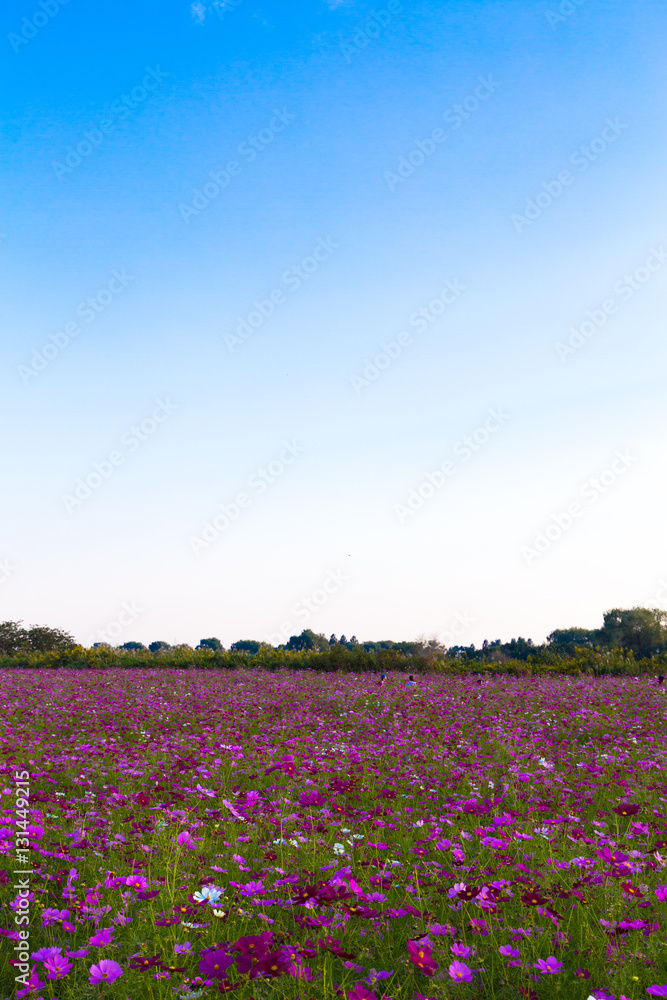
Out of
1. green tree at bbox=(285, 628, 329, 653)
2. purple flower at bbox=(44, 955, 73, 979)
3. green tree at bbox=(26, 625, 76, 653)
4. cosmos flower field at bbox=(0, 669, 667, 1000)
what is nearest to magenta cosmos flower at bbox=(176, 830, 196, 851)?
cosmos flower field at bbox=(0, 669, 667, 1000)

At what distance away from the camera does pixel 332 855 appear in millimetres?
4586

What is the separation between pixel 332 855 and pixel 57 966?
86.0 inches

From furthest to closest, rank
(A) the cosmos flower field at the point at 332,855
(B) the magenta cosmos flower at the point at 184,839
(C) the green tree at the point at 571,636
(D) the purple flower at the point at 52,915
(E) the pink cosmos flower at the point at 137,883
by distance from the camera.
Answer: (C) the green tree at the point at 571,636 → (B) the magenta cosmos flower at the point at 184,839 → (D) the purple flower at the point at 52,915 → (E) the pink cosmos flower at the point at 137,883 → (A) the cosmos flower field at the point at 332,855

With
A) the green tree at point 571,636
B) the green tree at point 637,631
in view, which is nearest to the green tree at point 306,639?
the green tree at point 571,636

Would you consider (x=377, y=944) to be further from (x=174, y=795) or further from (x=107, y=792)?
(x=107, y=792)

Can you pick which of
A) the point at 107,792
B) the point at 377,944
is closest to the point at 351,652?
the point at 107,792

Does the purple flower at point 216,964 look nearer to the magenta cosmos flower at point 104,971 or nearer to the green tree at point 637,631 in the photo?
the magenta cosmos flower at point 104,971

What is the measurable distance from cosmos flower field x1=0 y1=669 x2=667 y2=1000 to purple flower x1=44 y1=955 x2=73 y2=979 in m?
→ 0.01

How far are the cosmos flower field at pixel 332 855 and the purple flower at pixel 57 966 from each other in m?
0.01

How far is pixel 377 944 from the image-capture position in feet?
10.8

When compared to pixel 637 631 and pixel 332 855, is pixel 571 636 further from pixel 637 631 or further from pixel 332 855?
pixel 332 855

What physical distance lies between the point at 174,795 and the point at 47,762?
2.35 metres

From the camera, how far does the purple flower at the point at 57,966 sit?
2.70m

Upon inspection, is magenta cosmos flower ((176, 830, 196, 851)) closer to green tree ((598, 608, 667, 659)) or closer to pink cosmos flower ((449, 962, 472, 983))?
pink cosmos flower ((449, 962, 472, 983))
